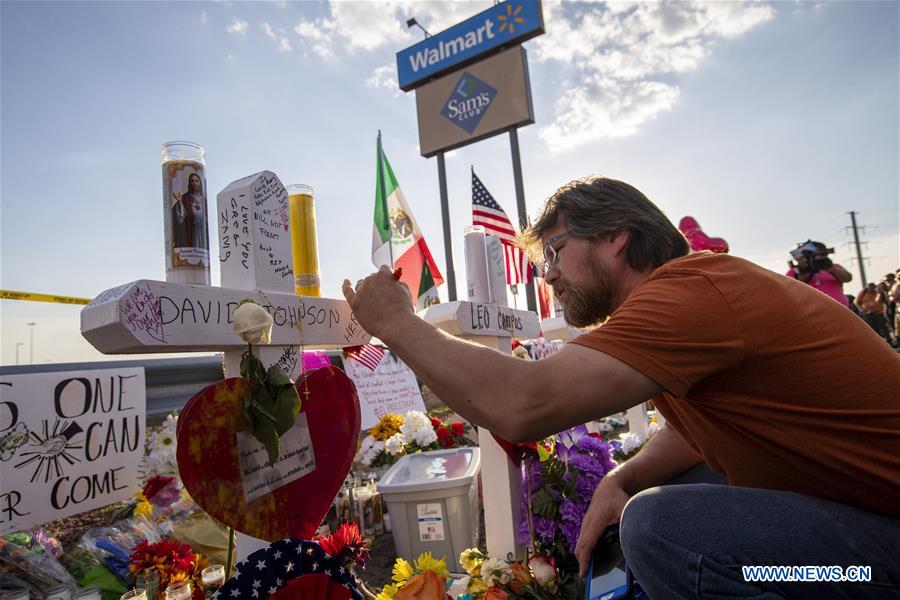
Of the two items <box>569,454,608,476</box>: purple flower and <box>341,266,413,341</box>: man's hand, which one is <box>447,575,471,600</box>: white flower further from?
<box>341,266,413,341</box>: man's hand

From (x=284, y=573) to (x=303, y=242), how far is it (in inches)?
34.0

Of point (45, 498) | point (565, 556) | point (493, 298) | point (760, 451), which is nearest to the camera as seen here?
point (760, 451)

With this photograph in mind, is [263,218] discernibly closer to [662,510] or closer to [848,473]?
[662,510]

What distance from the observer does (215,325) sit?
43.0 inches

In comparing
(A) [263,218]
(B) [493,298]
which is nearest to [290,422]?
(A) [263,218]

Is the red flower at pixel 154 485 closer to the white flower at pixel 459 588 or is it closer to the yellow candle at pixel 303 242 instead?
the white flower at pixel 459 588

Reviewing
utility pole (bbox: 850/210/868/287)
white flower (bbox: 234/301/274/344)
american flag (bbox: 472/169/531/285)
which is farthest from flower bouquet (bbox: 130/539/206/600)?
utility pole (bbox: 850/210/868/287)

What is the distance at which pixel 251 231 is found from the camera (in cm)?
Result: 120

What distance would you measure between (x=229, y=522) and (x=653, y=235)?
1.34 meters

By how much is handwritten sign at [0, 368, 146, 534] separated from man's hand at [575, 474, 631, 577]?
2114 mm

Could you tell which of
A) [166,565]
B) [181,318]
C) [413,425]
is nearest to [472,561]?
[166,565]

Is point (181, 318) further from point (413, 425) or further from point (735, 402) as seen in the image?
point (413, 425)

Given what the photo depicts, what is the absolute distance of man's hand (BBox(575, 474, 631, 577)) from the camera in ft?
4.96

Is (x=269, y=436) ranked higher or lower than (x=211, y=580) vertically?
higher
